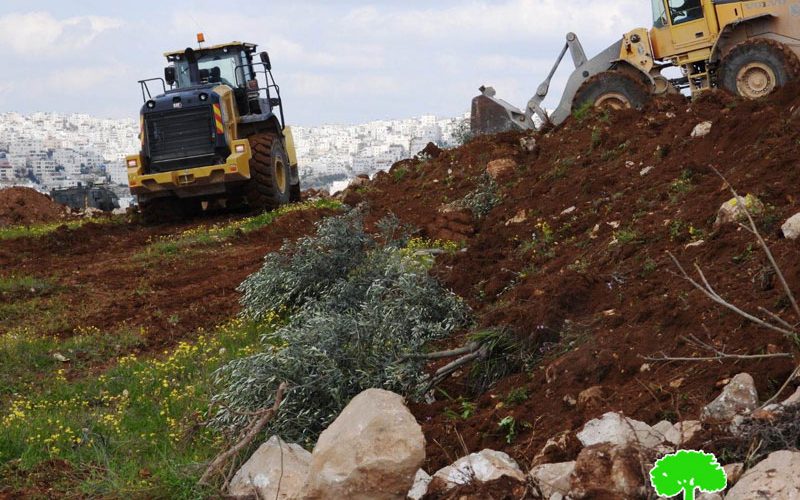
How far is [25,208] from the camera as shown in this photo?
24406mm

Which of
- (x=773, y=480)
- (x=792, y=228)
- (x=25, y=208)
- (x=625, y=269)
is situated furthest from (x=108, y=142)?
(x=773, y=480)

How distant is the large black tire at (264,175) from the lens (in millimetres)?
17547

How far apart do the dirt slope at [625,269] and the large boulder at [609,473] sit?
0.47 m

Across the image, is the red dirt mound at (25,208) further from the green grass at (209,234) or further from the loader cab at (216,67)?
the green grass at (209,234)

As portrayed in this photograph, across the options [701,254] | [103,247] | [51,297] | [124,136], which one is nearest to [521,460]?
[701,254]

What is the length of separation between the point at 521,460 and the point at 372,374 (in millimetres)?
1535

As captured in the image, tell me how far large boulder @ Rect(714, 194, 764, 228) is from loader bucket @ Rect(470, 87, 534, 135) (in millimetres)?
12886

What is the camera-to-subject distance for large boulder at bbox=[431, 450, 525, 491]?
4078mm

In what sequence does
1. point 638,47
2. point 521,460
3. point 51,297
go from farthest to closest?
point 638,47 → point 51,297 → point 521,460

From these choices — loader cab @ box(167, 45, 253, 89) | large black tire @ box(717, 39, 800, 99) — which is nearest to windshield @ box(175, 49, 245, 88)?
loader cab @ box(167, 45, 253, 89)

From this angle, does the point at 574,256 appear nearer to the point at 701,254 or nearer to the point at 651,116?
the point at 701,254

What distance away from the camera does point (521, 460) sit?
180 inches

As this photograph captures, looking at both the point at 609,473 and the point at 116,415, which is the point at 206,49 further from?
the point at 609,473

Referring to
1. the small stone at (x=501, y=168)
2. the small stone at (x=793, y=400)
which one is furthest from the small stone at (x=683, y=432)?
the small stone at (x=501, y=168)
